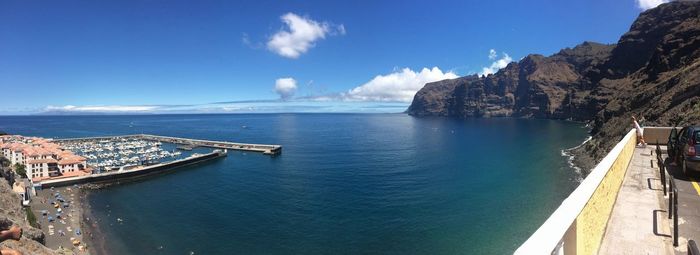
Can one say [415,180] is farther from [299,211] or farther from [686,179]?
[686,179]

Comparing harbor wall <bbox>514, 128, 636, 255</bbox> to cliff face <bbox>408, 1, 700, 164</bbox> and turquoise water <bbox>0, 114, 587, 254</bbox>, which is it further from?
cliff face <bbox>408, 1, 700, 164</bbox>

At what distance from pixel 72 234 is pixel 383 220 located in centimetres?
3183

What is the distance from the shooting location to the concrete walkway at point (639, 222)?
6344 millimetres

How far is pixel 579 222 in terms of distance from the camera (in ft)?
15.9

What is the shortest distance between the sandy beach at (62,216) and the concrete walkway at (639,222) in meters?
39.0

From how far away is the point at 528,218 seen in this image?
37.7m

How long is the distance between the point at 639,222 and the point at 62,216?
5350cm

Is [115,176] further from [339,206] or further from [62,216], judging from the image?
[339,206]

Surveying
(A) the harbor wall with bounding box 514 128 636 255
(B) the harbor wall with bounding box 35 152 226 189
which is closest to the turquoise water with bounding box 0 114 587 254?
(B) the harbor wall with bounding box 35 152 226 189

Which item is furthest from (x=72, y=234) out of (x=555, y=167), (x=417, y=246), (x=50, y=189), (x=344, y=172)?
(x=555, y=167)

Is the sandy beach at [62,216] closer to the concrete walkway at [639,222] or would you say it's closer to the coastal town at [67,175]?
the coastal town at [67,175]

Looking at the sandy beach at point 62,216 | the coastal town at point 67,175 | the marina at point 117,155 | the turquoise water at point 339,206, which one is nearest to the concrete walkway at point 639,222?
the turquoise water at point 339,206

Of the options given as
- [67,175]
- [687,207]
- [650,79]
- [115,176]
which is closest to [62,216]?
[115,176]

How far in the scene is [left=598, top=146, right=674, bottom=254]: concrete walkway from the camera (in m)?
6.34
